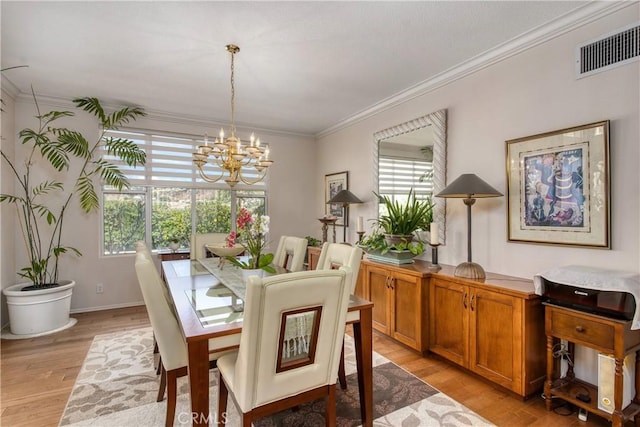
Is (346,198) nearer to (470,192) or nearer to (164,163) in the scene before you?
(470,192)

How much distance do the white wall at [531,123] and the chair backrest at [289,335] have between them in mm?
1855

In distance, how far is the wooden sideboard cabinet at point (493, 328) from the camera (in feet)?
6.95

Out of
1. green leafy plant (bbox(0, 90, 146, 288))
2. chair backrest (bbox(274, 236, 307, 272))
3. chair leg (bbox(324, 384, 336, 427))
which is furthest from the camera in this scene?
green leafy plant (bbox(0, 90, 146, 288))

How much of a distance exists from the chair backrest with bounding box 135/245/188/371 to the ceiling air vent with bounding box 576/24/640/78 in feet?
10.00

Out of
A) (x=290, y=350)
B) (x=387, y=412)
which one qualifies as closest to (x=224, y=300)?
(x=290, y=350)

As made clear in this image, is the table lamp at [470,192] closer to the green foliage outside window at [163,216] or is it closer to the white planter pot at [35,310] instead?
the green foliage outside window at [163,216]

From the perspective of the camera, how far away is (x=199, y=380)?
1.39 m

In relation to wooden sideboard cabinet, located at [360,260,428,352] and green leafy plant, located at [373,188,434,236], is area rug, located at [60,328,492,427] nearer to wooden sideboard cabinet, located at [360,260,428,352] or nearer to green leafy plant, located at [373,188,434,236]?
wooden sideboard cabinet, located at [360,260,428,352]

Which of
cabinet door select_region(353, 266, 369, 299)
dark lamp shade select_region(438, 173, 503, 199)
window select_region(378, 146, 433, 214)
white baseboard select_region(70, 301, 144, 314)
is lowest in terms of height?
white baseboard select_region(70, 301, 144, 314)

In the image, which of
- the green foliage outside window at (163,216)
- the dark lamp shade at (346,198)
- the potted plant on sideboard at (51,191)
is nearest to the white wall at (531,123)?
the dark lamp shade at (346,198)

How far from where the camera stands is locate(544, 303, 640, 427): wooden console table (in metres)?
1.75

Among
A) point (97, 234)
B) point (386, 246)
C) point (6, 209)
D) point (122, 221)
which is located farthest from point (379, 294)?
point (6, 209)

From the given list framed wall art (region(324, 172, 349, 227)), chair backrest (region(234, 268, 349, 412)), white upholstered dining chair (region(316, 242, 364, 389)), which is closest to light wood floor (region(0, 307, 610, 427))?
white upholstered dining chair (region(316, 242, 364, 389))

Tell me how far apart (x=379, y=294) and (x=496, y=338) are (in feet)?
3.87
